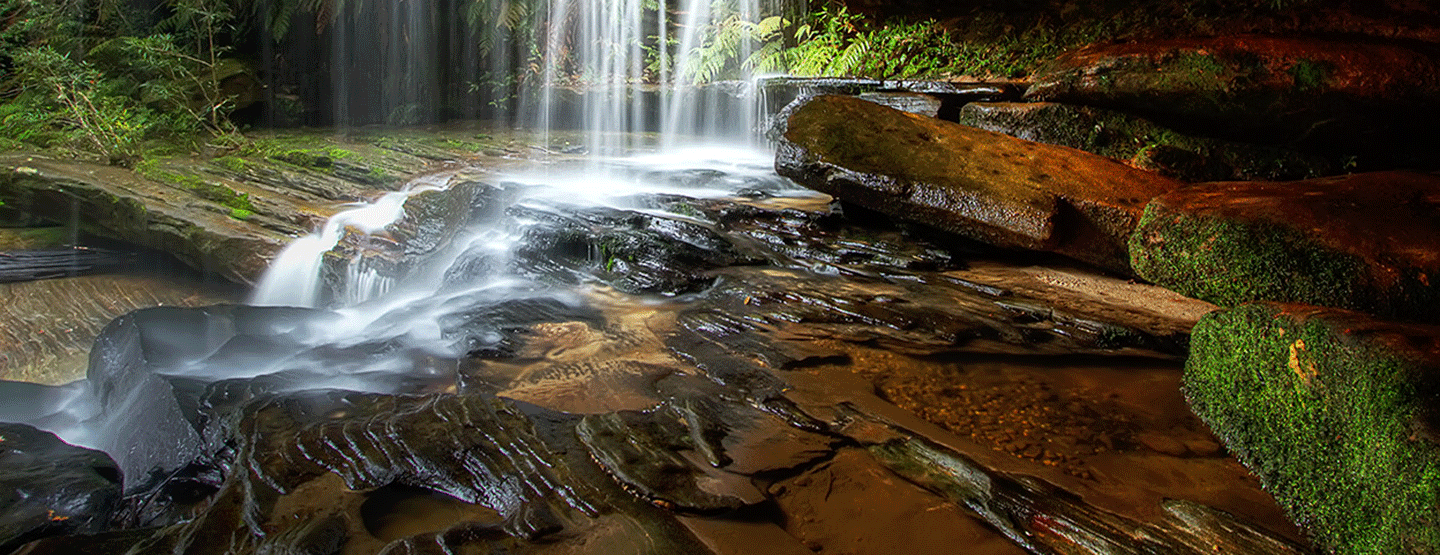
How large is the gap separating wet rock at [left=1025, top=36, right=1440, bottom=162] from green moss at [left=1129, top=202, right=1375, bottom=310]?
93.5 inches

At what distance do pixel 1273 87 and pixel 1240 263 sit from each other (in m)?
2.80

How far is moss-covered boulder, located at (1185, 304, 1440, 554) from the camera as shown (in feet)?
6.57

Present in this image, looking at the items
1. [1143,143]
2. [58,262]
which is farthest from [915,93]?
[58,262]

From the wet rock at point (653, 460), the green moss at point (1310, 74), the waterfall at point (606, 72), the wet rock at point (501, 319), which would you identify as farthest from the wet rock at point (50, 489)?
the waterfall at point (606, 72)

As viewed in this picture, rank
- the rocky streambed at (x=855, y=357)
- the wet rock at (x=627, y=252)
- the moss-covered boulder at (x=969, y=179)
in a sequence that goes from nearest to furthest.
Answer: the rocky streambed at (x=855, y=357) < the moss-covered boulder at (x=969, y=179) < the wet rock at (x=627, y=252)

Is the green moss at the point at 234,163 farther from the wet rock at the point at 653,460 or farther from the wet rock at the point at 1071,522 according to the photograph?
the wet rock at the point at 1071,522

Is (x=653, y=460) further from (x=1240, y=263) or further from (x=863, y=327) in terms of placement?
(x=1240, y=263)

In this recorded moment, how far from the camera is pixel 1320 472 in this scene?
8.08 feet

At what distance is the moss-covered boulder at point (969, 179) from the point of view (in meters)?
4.88

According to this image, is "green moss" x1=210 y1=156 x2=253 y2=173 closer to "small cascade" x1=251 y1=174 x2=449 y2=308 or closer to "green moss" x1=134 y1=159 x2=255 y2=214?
"green moss" x1=134 y1=159 x2=255 y2=214

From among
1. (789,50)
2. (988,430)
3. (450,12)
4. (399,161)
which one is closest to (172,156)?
(399,161)

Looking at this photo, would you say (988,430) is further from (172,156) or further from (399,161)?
(172,156)

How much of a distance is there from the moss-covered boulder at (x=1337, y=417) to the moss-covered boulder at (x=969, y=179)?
1.82m

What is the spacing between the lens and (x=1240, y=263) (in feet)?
11.5
